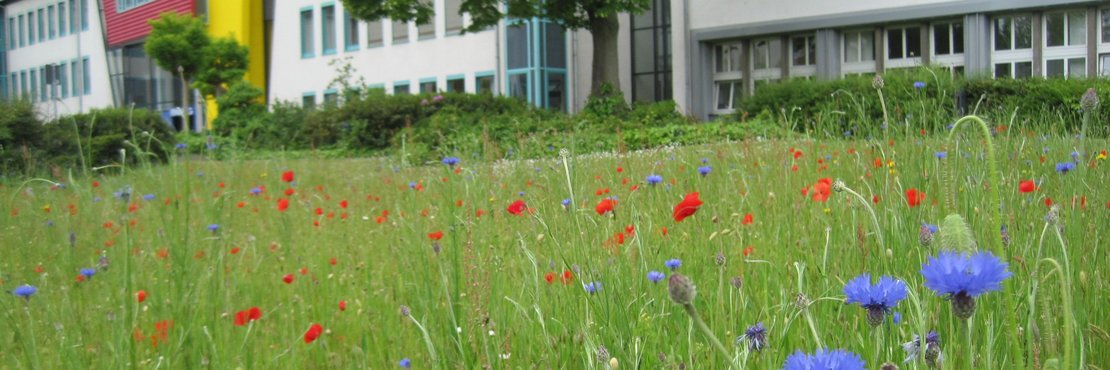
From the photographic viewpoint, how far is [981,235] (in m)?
2.42

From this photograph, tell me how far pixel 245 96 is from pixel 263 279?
25781mm

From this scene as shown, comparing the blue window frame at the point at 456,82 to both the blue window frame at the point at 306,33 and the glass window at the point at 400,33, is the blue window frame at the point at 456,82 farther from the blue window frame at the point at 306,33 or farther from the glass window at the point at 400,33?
the blue window frame at the point at 306,33

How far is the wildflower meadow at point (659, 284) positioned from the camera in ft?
4.70

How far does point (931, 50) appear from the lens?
2058 cm

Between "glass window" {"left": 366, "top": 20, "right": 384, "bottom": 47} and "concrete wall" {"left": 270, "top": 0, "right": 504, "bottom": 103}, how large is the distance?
14 centimetres

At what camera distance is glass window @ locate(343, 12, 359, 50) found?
32.7 m

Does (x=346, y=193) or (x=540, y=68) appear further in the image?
(x=540, y=68)

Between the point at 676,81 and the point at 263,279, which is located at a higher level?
the point at 676,81

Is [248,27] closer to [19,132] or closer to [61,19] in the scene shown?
[61,19]

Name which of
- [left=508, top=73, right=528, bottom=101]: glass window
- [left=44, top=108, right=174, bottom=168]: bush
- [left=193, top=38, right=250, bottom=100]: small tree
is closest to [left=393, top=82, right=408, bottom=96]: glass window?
[left=508, top=73, right=528, bottom=101]: glass window

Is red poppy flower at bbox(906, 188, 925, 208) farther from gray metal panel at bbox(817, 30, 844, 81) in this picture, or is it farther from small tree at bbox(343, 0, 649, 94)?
gray metal panel at bbox(817, 30, 844, 81)

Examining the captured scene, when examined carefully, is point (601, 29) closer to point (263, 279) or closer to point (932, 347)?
point (263, 279)

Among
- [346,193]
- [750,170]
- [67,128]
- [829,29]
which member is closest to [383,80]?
[829,29]

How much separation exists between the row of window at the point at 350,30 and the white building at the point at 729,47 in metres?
0.05
